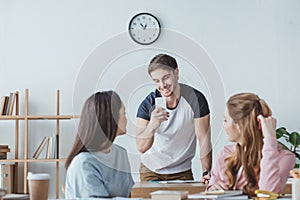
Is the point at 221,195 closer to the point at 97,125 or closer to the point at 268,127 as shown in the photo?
the point at 268,127

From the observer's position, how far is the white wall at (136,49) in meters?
5.20

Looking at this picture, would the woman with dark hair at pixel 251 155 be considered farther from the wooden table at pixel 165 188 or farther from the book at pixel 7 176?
the book at pixel 7 176

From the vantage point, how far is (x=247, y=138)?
260 centimetres

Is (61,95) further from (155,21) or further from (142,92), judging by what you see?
(155,21)

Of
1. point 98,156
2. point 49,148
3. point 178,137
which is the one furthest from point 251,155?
point 49,148

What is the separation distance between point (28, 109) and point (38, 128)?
0.62 ft

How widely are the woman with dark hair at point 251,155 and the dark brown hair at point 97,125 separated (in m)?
0.58

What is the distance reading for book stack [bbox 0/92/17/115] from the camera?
501cm

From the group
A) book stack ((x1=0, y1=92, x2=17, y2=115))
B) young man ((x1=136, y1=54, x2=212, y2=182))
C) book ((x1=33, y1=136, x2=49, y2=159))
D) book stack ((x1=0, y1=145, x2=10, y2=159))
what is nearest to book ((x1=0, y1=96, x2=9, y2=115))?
book stack ((x1=0, y1=92, x2=17, y2=115))

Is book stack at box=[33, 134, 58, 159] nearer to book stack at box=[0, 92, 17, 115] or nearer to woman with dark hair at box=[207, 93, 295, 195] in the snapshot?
book stack at box=[0, 92, 17, 115]

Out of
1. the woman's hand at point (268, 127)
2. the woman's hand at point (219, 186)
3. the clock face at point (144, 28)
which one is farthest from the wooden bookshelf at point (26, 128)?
the woman's hand at point (268, 127)

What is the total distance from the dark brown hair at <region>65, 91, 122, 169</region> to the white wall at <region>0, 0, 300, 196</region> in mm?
2794

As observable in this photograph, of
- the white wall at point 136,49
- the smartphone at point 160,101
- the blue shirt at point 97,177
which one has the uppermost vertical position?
the white wall at point 136,49

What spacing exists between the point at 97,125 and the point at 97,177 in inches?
8.3
